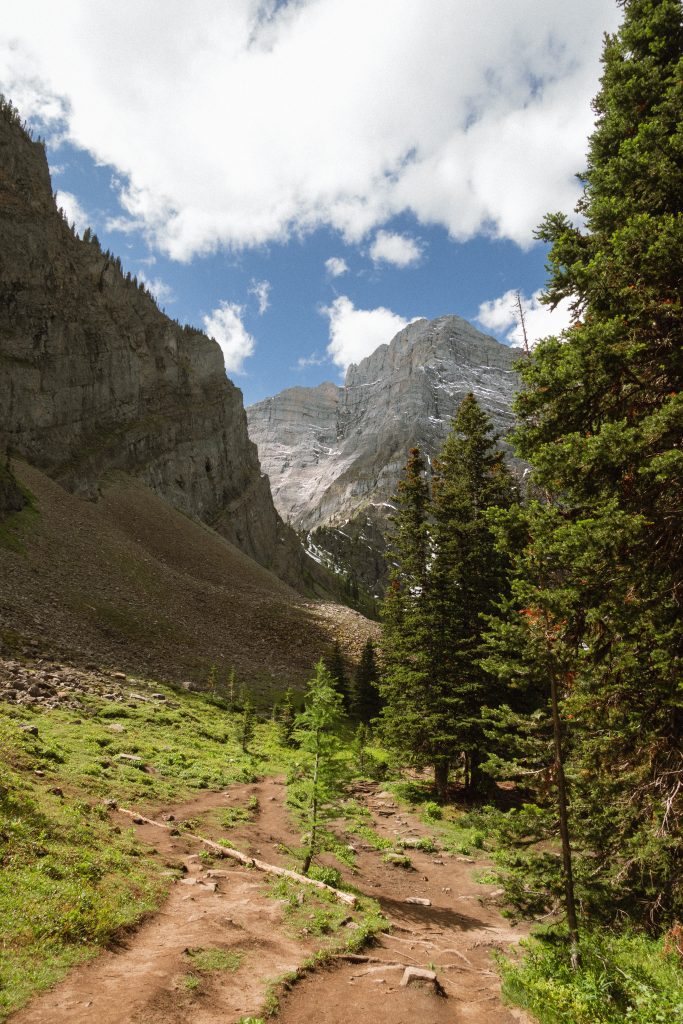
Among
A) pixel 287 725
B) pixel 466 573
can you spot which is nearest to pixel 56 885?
pixel 466 573

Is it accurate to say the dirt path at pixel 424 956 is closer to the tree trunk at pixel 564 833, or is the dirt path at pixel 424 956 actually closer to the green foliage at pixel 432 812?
the tree trunk at pixel 564 833

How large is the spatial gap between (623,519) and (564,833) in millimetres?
5468

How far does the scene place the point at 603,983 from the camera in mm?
6594

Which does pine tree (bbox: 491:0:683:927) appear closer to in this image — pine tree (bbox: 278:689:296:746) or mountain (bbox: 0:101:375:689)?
pine tree (bbox: 278:689:296:746)

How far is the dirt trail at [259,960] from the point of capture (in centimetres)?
599

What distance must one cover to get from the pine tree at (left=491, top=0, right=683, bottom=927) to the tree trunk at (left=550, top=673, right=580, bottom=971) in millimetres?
344

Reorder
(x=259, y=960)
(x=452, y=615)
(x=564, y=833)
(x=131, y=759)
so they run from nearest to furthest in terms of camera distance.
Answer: (x=259, y=960), (x=564, y=833), (x=131, y=759), (x=452, y=615)

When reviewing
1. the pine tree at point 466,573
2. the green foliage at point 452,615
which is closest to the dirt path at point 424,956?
the green foliage at point 452,615

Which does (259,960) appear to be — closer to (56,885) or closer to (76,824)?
(56,885)

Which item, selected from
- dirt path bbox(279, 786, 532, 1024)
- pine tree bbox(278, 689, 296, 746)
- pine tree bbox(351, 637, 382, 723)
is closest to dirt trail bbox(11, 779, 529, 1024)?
dirt path bbox(279, 786, 532, 1024)

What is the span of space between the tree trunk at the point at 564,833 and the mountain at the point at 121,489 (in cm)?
2282

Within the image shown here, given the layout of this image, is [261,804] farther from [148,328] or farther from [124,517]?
[148,328]

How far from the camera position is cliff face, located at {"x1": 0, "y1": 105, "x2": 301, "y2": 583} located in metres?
69.4

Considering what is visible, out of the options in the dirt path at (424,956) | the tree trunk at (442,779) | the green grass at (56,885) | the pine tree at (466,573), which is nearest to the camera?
the green grass at (56,885)
